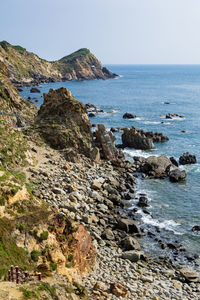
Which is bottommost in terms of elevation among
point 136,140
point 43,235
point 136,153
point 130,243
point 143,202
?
point 130,243

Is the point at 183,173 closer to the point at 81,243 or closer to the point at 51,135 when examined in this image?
the point at 51,135

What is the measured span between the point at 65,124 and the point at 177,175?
23.4 metres

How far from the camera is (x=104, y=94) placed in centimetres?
17112

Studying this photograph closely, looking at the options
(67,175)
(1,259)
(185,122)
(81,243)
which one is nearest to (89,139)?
(67,175)

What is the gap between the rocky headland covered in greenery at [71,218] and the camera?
23.1m

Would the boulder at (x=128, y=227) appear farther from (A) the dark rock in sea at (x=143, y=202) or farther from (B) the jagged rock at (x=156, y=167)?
(B) the jagged rock at (x=156, y=167)

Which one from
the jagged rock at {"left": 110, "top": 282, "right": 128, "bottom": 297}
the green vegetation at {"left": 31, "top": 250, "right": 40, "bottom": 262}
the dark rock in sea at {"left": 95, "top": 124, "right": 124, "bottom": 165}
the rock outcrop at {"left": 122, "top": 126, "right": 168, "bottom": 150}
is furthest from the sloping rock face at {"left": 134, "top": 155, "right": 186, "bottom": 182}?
the green vegetation at {"left": 31, "top": 250, "right": 40, "bottom": 262}

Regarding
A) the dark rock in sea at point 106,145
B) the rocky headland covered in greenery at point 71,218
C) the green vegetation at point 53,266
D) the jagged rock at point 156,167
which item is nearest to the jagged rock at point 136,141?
the rocky headland covered in greenery at point 71,218

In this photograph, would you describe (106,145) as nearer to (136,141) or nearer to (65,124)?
(65,124)

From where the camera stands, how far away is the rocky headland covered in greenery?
23.1 meters

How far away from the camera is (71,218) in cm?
3578

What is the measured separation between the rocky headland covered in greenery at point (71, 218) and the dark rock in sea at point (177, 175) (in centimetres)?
408

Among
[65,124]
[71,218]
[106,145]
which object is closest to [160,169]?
[106,145]

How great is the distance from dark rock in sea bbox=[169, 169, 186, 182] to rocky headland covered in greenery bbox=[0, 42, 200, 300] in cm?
408
